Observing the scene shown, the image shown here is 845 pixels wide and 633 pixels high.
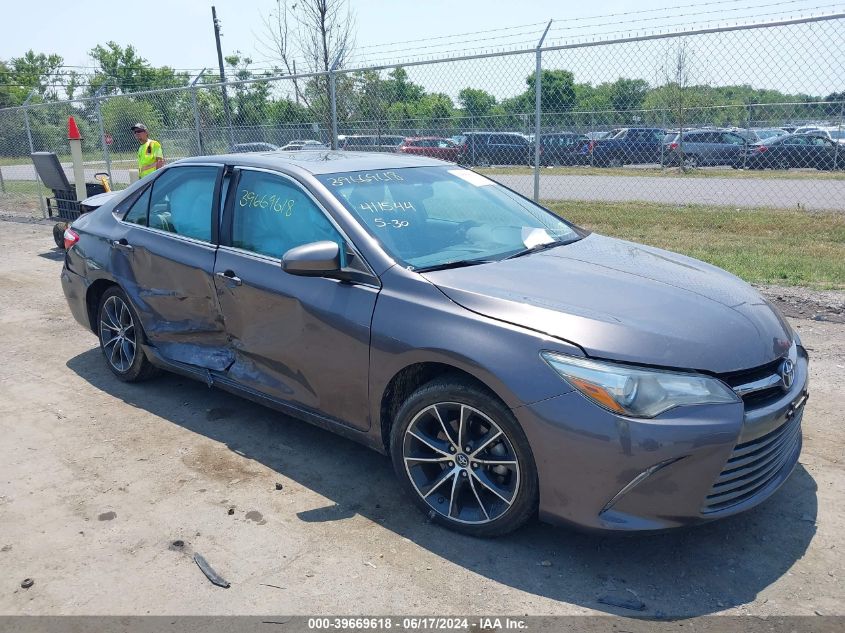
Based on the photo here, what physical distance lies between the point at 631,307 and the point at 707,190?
10788mm

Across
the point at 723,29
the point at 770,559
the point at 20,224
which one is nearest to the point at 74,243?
the point at 770,559

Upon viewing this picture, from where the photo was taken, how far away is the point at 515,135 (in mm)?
9953

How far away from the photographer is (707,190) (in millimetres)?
12844

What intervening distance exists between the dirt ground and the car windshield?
1261 millimetres

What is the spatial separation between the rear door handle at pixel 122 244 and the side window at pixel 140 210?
6.0 inches

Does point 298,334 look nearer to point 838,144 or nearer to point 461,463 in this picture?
point 461,463

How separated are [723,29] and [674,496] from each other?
226 inches

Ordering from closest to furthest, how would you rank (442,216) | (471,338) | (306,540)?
(471,338) → (306,540) → (442,216)

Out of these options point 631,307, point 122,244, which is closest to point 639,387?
point 631,307

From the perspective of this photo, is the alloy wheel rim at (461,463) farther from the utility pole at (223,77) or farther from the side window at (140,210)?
the utility pole at (223,77)

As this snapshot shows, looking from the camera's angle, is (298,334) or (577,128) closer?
(298,334)

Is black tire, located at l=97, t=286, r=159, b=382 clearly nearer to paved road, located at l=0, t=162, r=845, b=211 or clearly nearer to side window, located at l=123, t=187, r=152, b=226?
side window, located at l=123, t=187, r=152, b=226

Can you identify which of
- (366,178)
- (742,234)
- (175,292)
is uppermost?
(366,178)

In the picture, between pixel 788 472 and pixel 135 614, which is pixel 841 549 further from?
pixel 135 614
